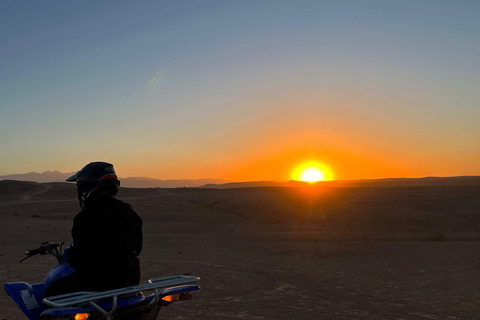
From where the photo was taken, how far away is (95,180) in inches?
165

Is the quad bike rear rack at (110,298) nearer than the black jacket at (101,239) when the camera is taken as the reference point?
Yes

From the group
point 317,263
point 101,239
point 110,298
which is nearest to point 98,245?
point 101,239

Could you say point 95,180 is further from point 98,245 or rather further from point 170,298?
point 170,298

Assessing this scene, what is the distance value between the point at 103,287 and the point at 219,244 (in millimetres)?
13733

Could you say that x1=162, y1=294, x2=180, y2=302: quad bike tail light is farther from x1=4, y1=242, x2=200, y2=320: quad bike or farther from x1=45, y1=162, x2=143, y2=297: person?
x1=45, y1=162, x2=143, y2=297: person

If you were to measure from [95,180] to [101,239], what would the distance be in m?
0.55

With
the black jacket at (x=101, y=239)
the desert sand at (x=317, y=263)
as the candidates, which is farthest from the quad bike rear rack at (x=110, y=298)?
the desert sand at (x=317, y=263)

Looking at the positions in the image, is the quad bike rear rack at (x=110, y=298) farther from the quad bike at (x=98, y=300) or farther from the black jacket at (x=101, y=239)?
the black jacket at (x=101, y=239)

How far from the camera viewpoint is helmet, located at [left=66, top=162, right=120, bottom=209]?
4191 mm

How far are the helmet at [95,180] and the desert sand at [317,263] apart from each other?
1.46 metres

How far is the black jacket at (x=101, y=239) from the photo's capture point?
395 cm

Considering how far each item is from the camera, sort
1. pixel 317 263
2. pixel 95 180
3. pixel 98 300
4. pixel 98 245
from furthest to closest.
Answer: pixel 317 263 < pixel 95 180 < pixel 98 245 < pixel 98 300

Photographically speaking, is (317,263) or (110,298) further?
(317,263)

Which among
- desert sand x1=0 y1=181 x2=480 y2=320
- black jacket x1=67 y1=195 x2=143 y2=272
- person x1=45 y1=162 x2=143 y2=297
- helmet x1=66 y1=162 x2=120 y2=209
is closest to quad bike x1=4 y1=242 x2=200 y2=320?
person x1=45 y1=162 x2=143 y2=297
